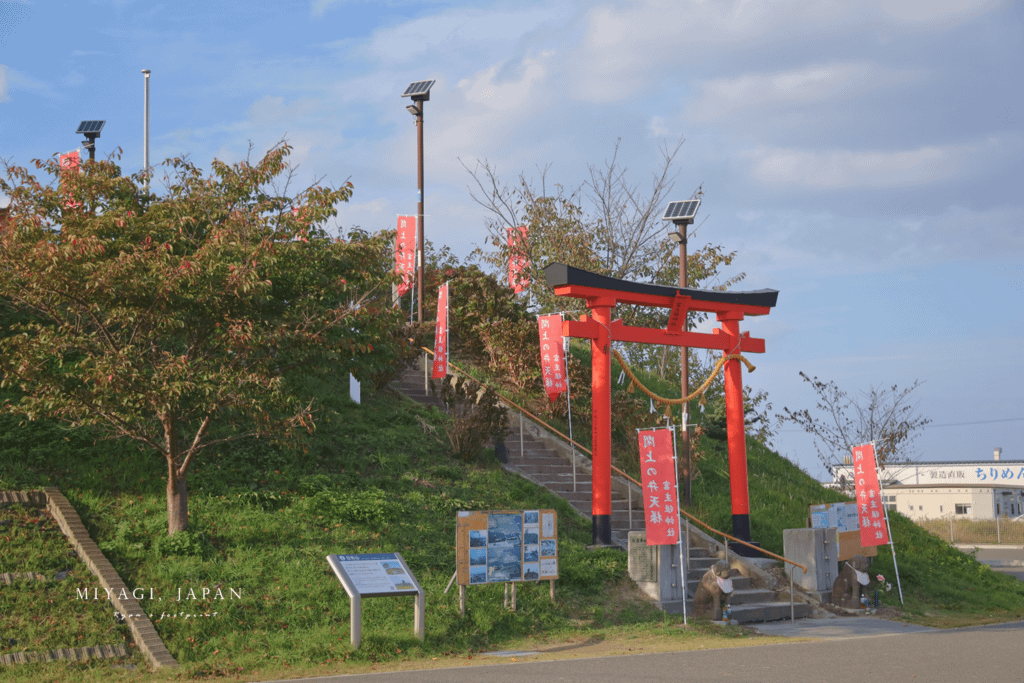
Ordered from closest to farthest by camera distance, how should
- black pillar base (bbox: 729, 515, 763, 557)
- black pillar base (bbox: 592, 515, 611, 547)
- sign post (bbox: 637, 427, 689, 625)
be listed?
sign post (bbox: 637, 427, 689, 625) < black pillar base (bbox: 592, 515, 611, 547) < black pillar base (bbox: 729, 515, 763, 557)

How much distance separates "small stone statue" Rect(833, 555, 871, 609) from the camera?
16281 millimetres

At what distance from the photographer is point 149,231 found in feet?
42.9

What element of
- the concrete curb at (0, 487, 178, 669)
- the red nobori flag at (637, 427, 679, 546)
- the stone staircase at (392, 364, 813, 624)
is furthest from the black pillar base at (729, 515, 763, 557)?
the concrete curb at (0, 487, 178, 669)

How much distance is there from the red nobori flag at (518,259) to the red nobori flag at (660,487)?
1637 centimetres

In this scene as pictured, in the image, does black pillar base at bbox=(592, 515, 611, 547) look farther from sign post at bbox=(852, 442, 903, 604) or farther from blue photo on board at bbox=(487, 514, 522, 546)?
sign post at bbox=(852, 442, 903, 604)

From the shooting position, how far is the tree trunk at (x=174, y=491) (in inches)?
503

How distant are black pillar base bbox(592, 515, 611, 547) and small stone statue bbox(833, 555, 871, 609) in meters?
4.38

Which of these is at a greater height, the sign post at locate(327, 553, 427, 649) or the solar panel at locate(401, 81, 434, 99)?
the solar panel at locate(401, 81, 434, 99)

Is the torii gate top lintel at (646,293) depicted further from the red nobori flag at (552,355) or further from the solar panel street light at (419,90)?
the solar panel street light at (419,90)

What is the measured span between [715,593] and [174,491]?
820 cm

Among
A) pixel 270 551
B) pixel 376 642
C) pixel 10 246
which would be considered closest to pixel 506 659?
pixel 376 642

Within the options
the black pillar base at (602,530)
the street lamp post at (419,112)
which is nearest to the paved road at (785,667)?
the black pillar base at (602,530)

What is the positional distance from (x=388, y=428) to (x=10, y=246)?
8.13 metres

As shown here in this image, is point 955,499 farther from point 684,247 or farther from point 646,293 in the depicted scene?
point 646,293
